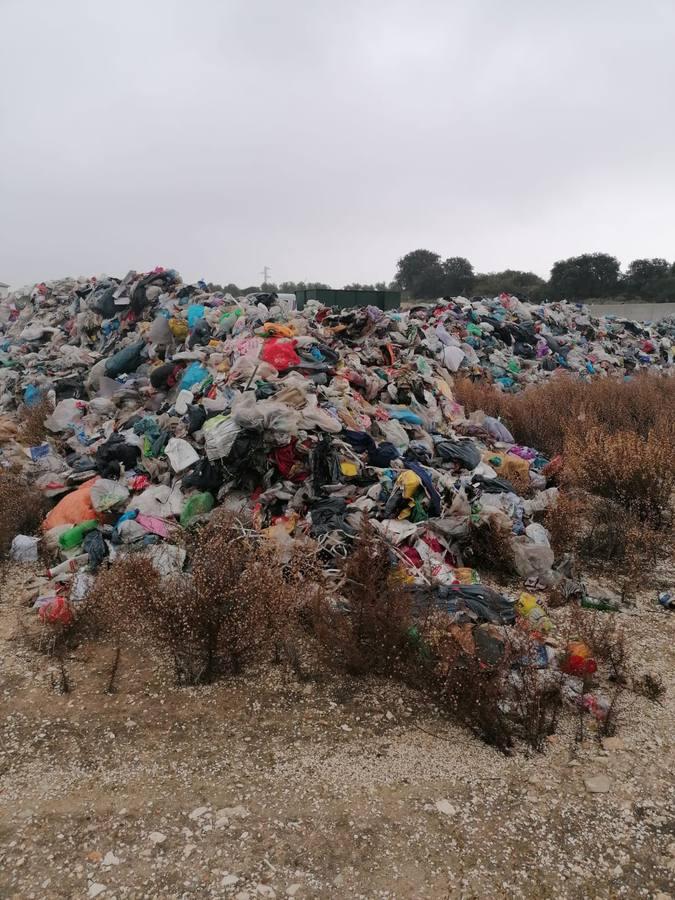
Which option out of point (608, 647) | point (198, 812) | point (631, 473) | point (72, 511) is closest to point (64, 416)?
point (72, 511)

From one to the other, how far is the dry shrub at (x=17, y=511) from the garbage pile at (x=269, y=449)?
11cm

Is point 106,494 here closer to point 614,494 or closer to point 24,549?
point 24,549

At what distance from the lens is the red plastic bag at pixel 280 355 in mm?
5758

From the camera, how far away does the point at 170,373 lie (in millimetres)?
6328

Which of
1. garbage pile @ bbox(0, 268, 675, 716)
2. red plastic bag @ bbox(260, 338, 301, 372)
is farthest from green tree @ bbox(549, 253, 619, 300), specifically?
red plastic bag @ bbox(260, 338, 301, 372)

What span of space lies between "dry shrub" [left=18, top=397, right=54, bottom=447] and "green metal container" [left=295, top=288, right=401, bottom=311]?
10190mm

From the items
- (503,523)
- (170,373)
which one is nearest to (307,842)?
(503,523)

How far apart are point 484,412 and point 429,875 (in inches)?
228

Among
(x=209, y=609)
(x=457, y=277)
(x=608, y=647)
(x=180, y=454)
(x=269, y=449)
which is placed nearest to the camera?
(x=209, y=609)

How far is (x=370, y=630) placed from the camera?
2777 mm

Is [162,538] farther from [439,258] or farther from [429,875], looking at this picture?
[439,258]

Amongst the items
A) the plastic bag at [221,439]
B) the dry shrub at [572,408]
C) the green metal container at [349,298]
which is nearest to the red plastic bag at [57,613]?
the plastic bag at [221,439]

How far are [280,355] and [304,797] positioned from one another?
4.30 m

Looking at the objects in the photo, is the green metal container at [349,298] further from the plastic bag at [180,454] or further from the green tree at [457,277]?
the green tree at [457,277]
